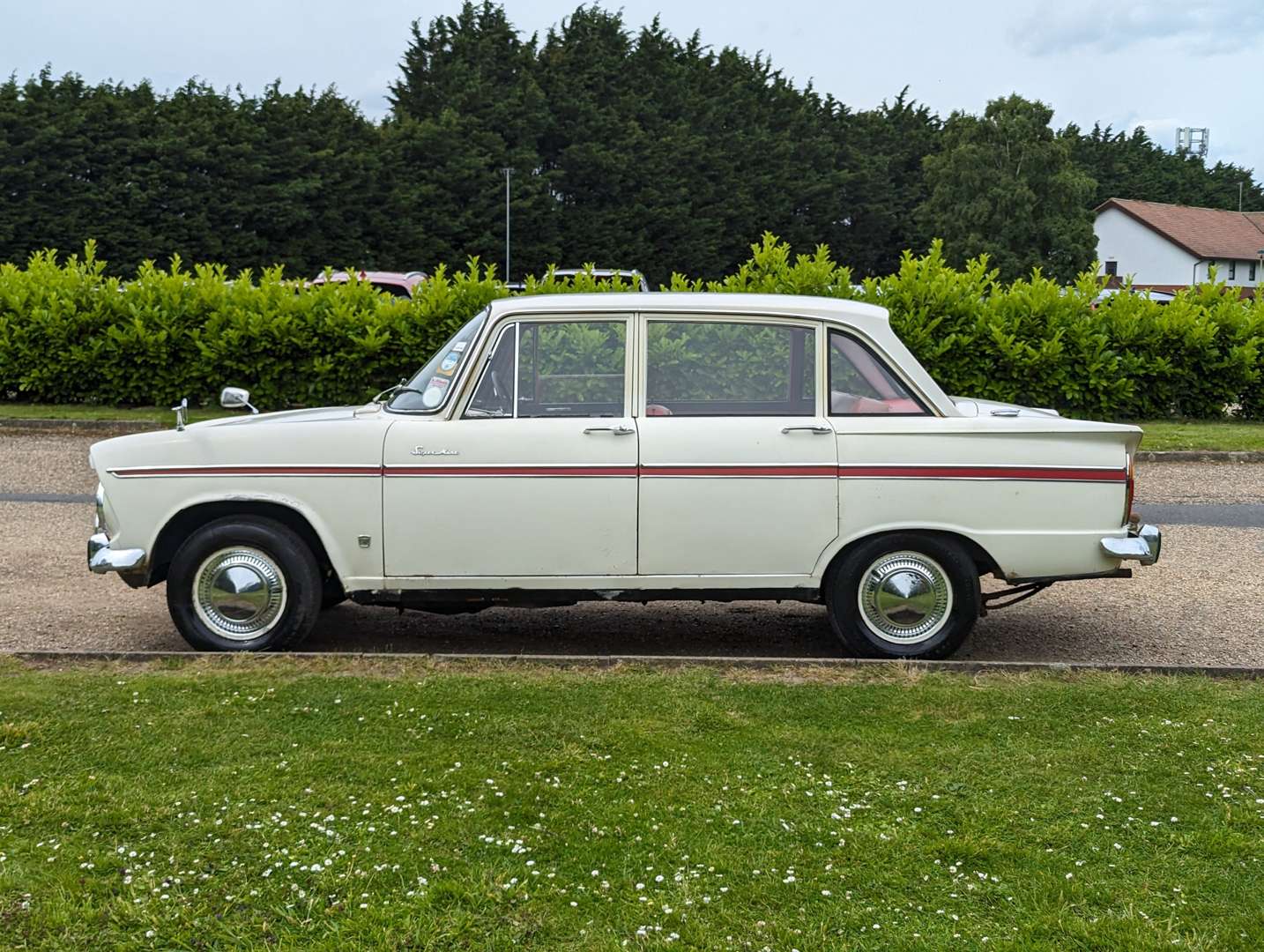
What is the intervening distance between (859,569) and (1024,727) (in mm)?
1291

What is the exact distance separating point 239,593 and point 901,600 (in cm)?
324

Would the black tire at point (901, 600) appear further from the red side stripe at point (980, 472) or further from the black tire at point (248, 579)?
the black tire at point (248, 579)

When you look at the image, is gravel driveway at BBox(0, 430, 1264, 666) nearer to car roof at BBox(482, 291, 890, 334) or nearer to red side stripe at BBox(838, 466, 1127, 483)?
red side stripe at BBox(838, 466, 1127, 483)

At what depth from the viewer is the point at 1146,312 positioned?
16.5 metres

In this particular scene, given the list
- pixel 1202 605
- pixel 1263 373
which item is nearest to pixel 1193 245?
pixel 1263 373

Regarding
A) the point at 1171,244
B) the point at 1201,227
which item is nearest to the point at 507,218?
the point at 1171,244

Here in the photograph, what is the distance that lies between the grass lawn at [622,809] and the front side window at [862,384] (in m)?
1.31

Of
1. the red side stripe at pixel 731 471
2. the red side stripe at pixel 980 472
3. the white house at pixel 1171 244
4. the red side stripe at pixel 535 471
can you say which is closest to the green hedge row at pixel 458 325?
the red side stripe at pixel 980 472

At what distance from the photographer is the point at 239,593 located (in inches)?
260

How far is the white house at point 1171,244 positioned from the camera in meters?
85.4

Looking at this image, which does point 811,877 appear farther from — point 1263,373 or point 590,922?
point 1263,373

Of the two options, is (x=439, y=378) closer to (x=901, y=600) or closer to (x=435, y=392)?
(x=435, y=392)

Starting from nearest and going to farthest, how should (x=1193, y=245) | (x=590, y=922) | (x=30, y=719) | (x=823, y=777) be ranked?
(x=590, y=922) → (x=823, y=777) → (x=30, y=719) → (x=1193, y=245)

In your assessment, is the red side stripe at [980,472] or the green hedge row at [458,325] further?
the green hedge row at [458,325]
